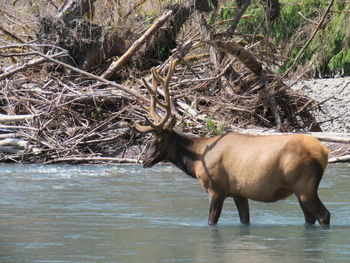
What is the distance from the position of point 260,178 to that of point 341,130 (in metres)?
11.9

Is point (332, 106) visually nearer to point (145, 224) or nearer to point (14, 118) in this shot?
point (14, 118)

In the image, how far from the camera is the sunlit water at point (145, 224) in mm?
8750

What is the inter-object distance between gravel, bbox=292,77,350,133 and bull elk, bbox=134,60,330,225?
887 centimetres

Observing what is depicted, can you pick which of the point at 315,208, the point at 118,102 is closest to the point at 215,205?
the point at 315,208

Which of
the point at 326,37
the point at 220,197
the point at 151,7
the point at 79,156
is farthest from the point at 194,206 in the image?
the point at 326,37

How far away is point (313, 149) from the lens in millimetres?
10078

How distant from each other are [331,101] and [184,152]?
52.6ft

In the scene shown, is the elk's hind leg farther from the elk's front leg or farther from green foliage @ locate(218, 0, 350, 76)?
green foliage @ locate(218, 0, 350, 76)

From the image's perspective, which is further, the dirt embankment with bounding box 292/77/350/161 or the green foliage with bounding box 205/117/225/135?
the dirt embankment with bounding box 292/77/350/161

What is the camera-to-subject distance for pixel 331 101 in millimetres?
26594

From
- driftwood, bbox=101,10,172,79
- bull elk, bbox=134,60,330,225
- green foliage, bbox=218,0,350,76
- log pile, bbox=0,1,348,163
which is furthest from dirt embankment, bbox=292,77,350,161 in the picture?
bull elk, bbox=134,60,330,225

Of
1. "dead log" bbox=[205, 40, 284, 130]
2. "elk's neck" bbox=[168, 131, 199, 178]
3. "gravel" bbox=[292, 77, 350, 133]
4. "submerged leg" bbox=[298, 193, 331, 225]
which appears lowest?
"gravel" bbox=[292, 77, 350, 133]

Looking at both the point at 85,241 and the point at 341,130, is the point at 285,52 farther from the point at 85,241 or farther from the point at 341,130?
the point at 85,241

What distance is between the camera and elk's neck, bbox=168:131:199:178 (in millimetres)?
11203
